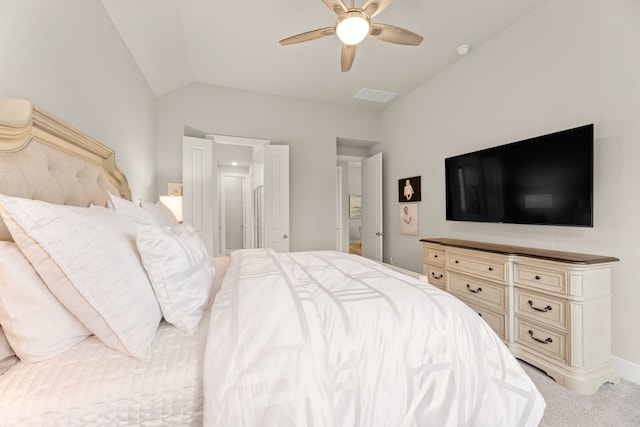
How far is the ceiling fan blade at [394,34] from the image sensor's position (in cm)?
195

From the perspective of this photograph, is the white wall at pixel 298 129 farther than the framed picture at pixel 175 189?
Yes

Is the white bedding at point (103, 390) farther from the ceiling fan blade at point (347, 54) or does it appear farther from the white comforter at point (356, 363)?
the ceiling fan blade at point (347, 54)

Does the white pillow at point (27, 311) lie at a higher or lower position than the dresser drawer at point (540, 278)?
higher

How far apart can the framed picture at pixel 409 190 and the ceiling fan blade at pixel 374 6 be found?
220 centimetres

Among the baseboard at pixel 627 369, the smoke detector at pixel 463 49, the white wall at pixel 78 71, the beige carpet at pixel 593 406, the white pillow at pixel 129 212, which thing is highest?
the smoke detector at pixel 463 49

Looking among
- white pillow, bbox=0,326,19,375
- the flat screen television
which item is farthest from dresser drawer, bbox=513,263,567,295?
white pillow, bbox=0,326,19,375

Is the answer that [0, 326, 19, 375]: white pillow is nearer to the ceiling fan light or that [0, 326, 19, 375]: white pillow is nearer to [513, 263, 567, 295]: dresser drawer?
the ceiling fan light

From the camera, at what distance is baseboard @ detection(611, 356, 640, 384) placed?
5.62 feet

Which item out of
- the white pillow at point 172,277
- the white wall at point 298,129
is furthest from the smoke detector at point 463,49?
the white pillow at point 172,277

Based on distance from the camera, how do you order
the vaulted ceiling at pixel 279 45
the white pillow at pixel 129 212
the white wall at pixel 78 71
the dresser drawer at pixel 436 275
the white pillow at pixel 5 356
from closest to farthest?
the white pillow at pixel 5 356
the white wall at pixel 78 71
the white pillow at pixel 129 212
the vaulted ceiling at pixel 279 45
the dresser drawer at pixel 436 275

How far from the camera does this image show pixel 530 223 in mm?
2150

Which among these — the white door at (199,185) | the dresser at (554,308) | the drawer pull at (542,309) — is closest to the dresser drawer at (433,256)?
the dresser at (554,308)

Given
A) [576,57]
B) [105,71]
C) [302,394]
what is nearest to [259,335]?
[302,394]

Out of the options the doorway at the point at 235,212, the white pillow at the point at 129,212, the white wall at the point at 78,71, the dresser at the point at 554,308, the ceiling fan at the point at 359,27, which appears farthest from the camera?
the doorway at the point at 235,212
